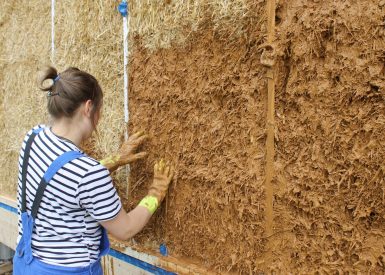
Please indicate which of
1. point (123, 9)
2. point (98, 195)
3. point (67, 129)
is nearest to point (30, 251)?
point (98, 195)

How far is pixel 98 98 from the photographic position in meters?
1.86

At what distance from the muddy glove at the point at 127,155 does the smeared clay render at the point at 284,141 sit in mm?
95

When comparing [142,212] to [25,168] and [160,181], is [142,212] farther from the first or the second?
[25,168]

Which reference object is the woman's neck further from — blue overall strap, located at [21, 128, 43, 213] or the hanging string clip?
the hanging string clip

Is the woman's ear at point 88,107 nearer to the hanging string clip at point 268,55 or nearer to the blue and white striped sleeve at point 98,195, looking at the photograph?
the blue and white striped sleeve at point 98,195

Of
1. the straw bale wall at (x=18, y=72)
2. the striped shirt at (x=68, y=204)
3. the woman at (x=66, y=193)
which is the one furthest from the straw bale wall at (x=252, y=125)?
the straw bale wall at (x=18, y=72)

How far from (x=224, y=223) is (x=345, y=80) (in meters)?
0.96

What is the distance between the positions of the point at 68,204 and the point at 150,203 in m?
0.56

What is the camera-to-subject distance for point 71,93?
1747 millimetres

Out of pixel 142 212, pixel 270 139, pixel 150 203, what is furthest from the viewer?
pixel 150 203

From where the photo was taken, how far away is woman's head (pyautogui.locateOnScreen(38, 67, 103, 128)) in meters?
1.75

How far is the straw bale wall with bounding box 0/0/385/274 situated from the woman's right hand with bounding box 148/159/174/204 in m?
0.06

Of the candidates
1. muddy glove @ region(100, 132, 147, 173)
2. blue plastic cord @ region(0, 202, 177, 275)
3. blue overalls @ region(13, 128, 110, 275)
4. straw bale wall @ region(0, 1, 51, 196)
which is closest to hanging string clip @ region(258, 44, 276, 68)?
muddy glove @ region(100, 132, 147, 173)

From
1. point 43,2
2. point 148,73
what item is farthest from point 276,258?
point 43,2
